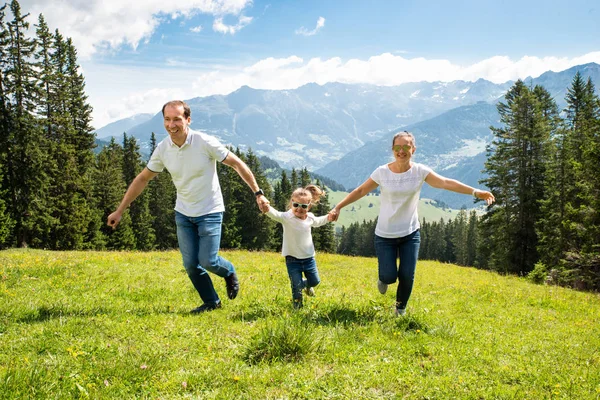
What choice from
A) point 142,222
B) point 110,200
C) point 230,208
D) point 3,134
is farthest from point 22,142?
point 230,208

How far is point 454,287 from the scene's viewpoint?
11.4m

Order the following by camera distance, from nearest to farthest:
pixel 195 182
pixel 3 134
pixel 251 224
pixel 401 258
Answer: pixel 195 182, pixel 401 258, pixel 3 134, pixel 251 224

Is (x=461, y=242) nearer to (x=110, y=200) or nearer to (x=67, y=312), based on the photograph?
(x=110, y=200)

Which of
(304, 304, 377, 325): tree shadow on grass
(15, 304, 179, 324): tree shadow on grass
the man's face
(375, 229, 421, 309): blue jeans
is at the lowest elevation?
(304, 304, 377, 325): tree shadow on grass

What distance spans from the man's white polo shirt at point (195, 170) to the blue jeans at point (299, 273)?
5.43 ft

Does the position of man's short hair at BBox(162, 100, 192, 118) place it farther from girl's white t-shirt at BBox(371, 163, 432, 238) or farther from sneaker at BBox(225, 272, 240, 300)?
girl's white t-shirt at BBox(371, 163, 432, 238)

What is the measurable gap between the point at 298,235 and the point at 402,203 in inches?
71.0

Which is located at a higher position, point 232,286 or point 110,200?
point 232,286

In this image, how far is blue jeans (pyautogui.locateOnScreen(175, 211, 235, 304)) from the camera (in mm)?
6172

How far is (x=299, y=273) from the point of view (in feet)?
22.8

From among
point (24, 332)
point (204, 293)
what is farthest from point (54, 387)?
point (204, 293)

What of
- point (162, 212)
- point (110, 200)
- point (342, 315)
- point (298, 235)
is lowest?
point (162, 212)

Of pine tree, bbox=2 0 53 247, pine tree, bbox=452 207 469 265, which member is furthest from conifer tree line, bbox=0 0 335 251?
pine tree, bbox=452 207 469 265

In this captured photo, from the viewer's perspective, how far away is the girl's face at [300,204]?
21.8 ft
